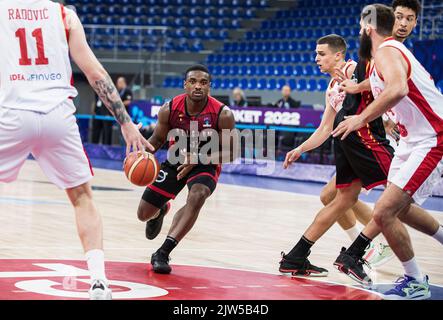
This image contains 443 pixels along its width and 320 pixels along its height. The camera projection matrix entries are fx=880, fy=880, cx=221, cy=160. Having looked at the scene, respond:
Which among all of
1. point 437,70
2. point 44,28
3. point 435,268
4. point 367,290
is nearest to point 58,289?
point 44,28

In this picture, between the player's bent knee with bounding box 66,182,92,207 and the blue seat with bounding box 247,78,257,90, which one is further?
the blue seat with bounding box 247,78,257,90

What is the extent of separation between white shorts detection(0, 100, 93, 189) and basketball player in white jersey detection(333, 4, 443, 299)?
172 centimetres

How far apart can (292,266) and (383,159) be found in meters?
1.07

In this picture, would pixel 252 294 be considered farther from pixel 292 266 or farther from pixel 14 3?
pixel 14 3

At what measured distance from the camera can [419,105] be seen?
19.2 feet

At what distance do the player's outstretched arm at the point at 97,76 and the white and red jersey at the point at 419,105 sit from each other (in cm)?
173

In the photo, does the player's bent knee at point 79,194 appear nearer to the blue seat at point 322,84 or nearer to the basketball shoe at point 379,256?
the basketball shoe at point 379,256

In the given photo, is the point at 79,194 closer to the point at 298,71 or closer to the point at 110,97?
the point at 110,97

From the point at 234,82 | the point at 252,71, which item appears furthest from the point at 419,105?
the point at 252,71

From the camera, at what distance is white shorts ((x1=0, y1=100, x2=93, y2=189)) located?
4.88 metres

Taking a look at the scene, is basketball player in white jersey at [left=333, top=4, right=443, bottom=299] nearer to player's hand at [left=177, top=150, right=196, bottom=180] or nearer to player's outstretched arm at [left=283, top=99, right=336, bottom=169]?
player's outstretched arm at [left=283, top=99, right=336, bottom=169]

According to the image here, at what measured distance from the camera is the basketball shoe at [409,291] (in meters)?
5.87

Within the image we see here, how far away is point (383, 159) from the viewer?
6.72m
